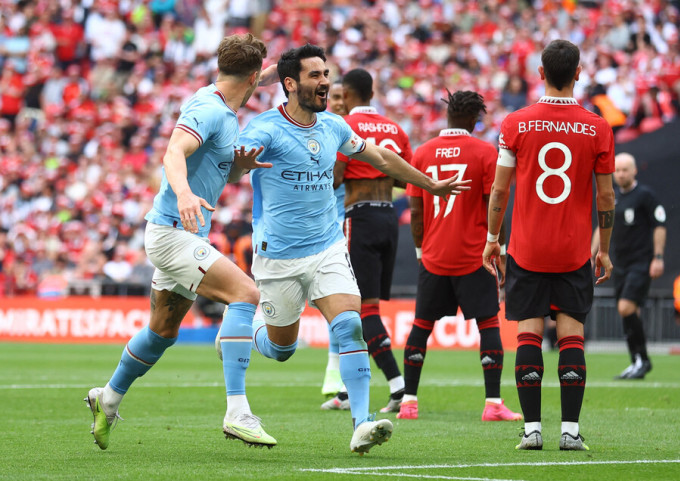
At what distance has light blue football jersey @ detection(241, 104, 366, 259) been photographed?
23.5 ft

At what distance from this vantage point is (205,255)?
22.4 ft

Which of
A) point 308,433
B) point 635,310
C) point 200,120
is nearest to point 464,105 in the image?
point 308,433

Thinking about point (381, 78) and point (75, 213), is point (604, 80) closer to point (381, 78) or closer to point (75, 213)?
point (381, 78)

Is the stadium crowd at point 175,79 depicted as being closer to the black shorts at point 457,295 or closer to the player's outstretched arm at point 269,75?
the black shorts at point 457,295

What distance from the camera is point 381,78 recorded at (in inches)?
998

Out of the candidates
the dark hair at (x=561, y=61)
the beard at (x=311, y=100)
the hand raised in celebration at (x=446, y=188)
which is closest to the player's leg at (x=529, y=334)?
the hand raised in celebration at (x=446, y=188)

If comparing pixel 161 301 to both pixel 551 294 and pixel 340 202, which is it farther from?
pixel 340 202

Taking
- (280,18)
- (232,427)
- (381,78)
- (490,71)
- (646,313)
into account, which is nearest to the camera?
(232,427)

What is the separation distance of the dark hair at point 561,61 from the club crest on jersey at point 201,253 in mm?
2262

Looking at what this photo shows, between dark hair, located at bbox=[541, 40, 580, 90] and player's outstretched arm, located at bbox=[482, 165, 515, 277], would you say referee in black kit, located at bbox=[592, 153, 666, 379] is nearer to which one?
player's outstretched arm, located at bbox=[482, 165, 515, 277]

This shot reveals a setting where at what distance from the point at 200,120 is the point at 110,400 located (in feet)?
6.13

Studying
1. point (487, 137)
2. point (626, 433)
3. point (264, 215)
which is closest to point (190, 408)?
point (264, 215)

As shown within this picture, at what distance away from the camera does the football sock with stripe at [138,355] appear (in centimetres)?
727

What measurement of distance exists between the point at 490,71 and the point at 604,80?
3.21 metres
